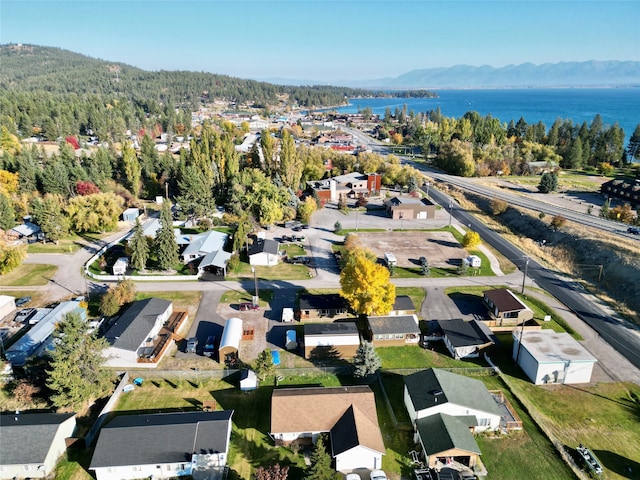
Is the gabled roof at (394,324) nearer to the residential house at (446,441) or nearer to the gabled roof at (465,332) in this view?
the gabled roof at (465,332)

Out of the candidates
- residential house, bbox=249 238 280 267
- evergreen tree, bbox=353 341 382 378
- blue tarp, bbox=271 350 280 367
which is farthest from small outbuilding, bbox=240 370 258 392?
residential house, bbox=249 238 280 267

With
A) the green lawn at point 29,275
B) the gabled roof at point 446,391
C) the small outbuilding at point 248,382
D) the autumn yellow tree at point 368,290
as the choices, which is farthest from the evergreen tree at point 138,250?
the gabled roof at point 446,391

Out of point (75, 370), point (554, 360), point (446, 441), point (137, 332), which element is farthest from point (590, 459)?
point (137, 332)

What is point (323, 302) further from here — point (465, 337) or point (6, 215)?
point (6, 215)

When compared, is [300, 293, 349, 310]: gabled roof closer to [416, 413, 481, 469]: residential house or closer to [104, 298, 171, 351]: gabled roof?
[104, 298, 171, 351]: gabled roof

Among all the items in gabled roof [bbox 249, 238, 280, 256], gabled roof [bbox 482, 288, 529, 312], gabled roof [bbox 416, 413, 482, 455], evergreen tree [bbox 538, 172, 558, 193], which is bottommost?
gabled roof [bbox 416, 413, 482, 455]

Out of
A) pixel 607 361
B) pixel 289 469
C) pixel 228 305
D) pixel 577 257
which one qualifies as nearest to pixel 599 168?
A: pixel 577 257
